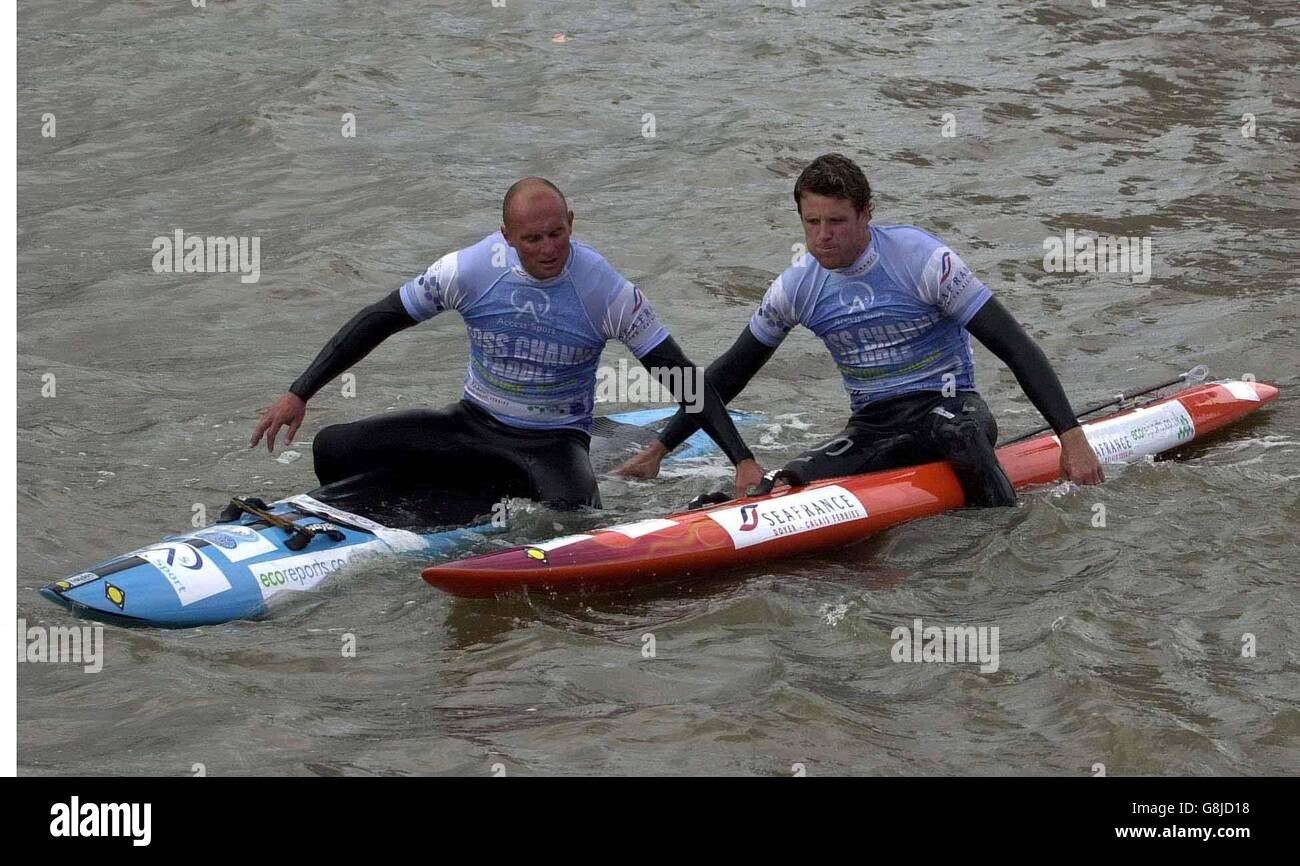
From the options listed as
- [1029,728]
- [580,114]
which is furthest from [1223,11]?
[1029,728]

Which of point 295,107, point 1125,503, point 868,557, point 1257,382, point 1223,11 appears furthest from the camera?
point 1223,11

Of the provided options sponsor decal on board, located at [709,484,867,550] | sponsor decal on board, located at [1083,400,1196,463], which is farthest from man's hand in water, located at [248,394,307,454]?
sponsor decal on board, located at [1083,400,1196,463]

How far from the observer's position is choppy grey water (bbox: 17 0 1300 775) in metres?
5.21

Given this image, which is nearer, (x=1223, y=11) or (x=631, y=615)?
(x=631, y=615)

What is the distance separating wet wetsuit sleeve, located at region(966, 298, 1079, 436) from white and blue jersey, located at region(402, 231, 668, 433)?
4.36ft

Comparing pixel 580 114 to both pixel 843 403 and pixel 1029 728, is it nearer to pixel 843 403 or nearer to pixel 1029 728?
pixel 843 403

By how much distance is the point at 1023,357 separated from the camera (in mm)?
6578

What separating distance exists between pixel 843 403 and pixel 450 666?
4.20 meters

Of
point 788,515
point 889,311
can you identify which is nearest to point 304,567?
point 788,515

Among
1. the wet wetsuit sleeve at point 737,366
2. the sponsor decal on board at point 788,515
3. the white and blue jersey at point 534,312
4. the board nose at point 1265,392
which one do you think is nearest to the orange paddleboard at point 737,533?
the sponsor decal on board at point 788,515

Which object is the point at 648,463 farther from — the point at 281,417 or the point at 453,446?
the point at 281,417

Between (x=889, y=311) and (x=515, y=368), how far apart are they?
1.57 metres

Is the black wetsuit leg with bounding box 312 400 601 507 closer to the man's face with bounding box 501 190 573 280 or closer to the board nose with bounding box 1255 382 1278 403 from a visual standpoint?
the man's face with bounding box 501 190 573 280

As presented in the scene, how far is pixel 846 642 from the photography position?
590cm
